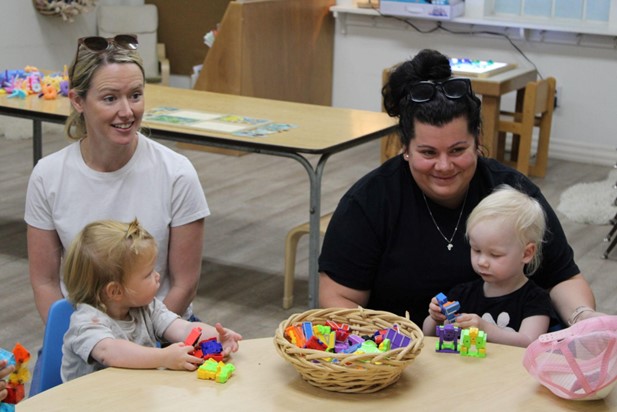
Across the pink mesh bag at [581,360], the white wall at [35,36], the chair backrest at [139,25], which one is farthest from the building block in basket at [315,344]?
the chair backrest at [139,25]

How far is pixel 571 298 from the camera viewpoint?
2.26m

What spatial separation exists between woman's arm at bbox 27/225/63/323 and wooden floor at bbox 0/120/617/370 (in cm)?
128

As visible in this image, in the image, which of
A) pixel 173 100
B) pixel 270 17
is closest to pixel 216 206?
pixel 173 100

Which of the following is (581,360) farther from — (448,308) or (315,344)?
(315,344)

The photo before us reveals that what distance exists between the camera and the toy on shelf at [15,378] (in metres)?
1.61

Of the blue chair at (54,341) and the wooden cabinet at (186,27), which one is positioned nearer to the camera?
the blue chair at (54,341)

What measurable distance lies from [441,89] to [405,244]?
376 millimetres

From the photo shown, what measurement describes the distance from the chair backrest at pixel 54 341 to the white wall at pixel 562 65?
499 cm

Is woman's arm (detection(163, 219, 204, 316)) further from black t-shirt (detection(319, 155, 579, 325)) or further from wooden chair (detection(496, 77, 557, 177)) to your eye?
wooden chair (detection(496, 77, 557, 177))

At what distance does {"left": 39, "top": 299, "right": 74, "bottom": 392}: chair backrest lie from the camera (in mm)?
1994

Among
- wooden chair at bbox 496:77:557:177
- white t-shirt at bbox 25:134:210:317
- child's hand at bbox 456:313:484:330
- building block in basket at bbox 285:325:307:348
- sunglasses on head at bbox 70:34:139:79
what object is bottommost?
wooden chair at bbox 496:77:557:177

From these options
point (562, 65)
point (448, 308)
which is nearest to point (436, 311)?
point (448, 308)

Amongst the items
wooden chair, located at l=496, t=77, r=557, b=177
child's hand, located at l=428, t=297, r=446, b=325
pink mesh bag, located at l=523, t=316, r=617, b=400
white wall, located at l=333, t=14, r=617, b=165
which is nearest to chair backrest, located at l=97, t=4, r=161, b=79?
white wall, located at l=333, t=14, r=617, b=165

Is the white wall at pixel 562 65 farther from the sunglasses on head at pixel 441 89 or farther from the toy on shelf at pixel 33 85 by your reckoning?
the sunglasses on head at pixel 441 89
